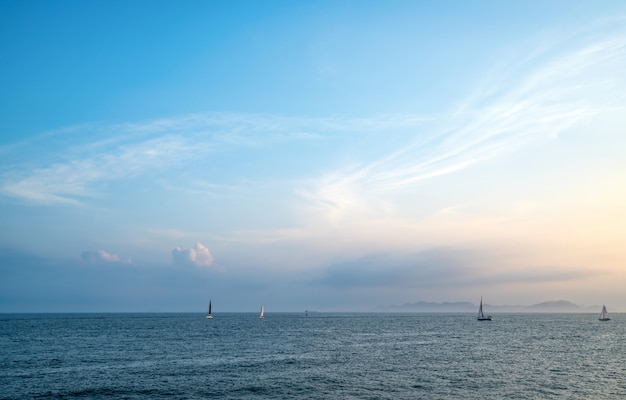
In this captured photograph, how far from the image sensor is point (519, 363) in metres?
87.6

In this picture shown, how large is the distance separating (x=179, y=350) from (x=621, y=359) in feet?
307

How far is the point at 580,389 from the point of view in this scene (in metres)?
64.6

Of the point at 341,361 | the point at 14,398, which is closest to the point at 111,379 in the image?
the point at 14,398

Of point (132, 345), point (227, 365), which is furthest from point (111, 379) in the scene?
point (132, 345)

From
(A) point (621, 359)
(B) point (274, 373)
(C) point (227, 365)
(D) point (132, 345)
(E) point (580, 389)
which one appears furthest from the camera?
(D) point (132, 345)

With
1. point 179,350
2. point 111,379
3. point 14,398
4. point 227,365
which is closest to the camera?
point 14,398

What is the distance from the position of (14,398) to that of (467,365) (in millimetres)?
69932

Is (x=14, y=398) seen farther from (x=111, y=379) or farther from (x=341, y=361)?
(x=341, y=361)

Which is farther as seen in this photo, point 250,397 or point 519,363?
point 519,363

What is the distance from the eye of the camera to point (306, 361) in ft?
288

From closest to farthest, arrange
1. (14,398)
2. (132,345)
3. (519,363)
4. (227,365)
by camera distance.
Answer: (14,398) < (227,365) < (519,363) < (132,345)

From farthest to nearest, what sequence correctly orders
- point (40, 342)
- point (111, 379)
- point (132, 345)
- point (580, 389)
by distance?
1. point (40, 342)
2. point (132, 345)
3. point (111, 379)
4. point (580, 389)

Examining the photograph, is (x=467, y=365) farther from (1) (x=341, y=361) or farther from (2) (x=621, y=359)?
(2) (x=621, y=359)

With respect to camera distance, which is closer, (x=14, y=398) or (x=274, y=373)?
(x=14, y=398)
